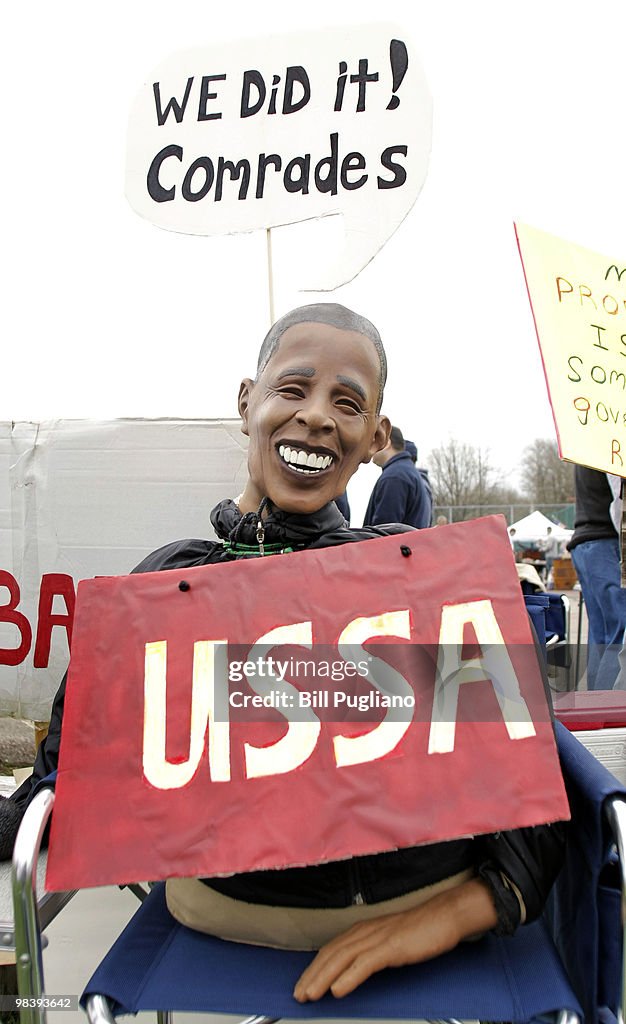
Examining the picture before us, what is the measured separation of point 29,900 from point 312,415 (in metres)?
0.79

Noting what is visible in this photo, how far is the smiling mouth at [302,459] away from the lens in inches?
51.9

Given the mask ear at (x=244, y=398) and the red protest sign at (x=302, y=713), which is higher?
the mask ear at (x=244, y=398)

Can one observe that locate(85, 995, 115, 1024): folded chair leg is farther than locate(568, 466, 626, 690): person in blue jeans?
No

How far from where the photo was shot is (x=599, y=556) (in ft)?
8.17

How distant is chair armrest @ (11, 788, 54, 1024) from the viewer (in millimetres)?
963

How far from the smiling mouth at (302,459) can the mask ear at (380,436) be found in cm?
13

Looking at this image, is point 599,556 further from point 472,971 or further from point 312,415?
point 472,971

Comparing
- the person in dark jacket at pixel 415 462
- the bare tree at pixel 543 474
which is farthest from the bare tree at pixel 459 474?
the person in dark jacket at pixel 415 462

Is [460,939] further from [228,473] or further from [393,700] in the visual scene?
[228,473]

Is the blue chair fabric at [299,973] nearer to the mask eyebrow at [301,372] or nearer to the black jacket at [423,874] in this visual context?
the black jacket at [423,874]

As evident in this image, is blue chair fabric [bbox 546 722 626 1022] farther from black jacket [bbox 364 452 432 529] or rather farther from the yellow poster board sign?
black jacket [bbox 364 452 432 529]

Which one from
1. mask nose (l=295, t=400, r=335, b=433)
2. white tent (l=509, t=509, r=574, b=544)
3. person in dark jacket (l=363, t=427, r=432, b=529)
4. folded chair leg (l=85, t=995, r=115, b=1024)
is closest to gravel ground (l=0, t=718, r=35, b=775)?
person in dark jacket (l=363, t=427, r=432, b=529)

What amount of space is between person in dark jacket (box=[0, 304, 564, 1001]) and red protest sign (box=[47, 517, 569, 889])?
0.15m

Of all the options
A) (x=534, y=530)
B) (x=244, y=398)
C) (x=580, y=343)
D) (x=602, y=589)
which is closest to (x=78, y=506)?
(x=244, y=398)
